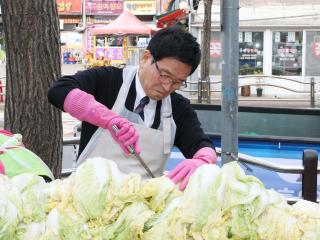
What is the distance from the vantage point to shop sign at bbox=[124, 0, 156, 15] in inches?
1431

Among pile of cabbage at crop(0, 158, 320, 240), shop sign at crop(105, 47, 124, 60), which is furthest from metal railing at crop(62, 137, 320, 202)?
shop sign at crop(105, 47, 124, 60)

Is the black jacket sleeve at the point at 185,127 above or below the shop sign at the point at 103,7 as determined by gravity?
below

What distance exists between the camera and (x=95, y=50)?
2612 centimetres

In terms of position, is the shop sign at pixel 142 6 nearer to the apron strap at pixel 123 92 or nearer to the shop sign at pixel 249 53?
the shop sign at pixel 249 53

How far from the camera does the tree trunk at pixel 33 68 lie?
3.50m

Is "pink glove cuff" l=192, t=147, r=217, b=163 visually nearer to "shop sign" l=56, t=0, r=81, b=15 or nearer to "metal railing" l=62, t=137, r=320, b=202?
"metal railing" l=62, t=137, r=320, b=202

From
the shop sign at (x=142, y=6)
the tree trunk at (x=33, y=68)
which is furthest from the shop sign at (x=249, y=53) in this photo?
the shop sign at (x=142, y=6)

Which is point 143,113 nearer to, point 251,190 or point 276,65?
point 251,190

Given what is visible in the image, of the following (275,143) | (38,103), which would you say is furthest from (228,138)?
(275,143)

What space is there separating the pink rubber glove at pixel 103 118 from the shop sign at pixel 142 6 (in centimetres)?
3506

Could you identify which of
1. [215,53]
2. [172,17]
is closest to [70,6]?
[172,17]

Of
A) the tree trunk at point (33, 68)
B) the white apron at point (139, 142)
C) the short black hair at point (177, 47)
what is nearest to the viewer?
the short black hair at point (177, 47)

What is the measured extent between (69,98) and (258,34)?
676 inches

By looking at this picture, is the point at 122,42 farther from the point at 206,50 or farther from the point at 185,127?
the point at 185,127
